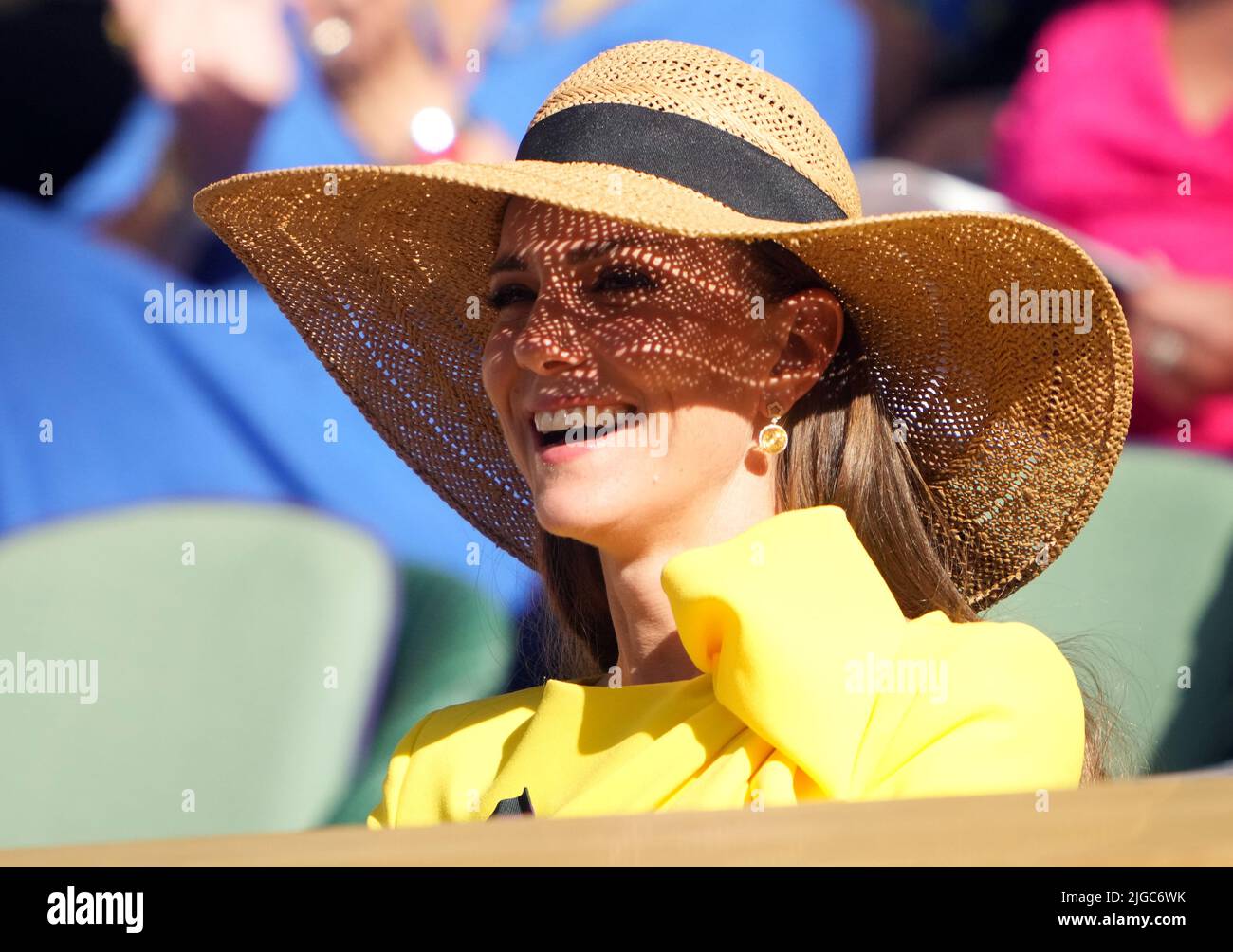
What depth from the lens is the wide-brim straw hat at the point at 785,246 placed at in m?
1.52

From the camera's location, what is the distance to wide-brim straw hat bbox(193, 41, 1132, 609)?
1523mm

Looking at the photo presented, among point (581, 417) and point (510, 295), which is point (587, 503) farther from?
point (510, 295)

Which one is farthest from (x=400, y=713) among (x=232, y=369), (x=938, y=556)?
(x=938, y=556)

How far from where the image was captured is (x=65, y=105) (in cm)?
328

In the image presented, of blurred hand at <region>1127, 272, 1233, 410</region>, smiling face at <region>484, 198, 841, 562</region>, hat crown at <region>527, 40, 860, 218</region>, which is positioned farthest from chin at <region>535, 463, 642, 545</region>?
blurred hand at <region>1127, 272, 1233, 410</region>

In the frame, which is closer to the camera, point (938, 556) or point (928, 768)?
point (928, 768)

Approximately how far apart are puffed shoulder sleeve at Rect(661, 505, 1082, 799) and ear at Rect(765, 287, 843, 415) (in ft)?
0.72

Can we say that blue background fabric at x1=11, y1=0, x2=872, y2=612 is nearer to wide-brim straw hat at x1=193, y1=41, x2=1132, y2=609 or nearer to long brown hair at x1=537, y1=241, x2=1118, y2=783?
wide-brim straw hat at x1=193, y1=41, x2=1132, y2=609

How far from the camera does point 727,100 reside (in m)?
1.61

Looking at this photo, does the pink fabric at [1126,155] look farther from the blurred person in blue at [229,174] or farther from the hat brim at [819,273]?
the hat brim at [819,273]

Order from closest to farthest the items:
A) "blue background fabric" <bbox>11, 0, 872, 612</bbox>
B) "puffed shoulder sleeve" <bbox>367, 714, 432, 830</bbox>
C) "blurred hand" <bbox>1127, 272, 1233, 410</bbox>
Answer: "puffed shoulder sleeve" <bbox>367, 714, 432, 830</bbox> → "blurred hand" <bbox>1127, 272, 1233, 410</bbox> → "blue background fabric" <bbox>11, 0, 872, 612</bbox>

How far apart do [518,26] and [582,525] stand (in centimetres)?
198

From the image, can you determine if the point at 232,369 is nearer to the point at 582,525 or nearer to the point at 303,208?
the point at 303,208

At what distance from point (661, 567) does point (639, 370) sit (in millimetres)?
217
